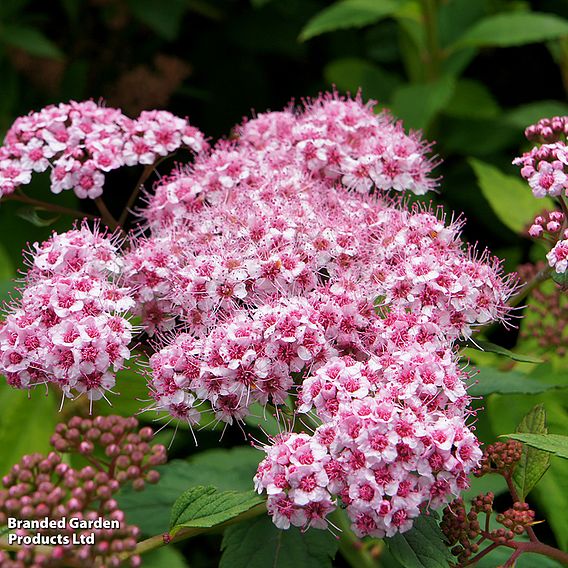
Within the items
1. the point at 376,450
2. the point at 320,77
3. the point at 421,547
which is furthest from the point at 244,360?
the point at 320,77

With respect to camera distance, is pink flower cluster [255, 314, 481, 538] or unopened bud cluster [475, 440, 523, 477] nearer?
pink flower cluster [255, 314, 481, 538]

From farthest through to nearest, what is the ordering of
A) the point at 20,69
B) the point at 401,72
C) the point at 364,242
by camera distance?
1. the point at 401,72
2. the point at 20,69
3. the point at 364,242

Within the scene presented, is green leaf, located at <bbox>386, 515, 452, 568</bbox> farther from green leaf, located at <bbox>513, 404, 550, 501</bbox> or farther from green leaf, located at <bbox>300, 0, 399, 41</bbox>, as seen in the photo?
green leaf, located at <bbox>300, 0, 399, 41</bbox>

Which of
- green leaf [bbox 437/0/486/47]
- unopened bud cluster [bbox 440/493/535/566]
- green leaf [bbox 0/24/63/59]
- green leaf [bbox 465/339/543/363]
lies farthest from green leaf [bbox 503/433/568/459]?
green leaf [bbox 0/24/63/59]

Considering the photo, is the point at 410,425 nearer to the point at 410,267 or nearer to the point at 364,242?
the point at 410,267

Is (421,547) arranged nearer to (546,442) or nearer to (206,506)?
(546,442)

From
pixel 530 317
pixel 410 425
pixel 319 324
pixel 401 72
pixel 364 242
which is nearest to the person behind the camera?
pixel 410 425

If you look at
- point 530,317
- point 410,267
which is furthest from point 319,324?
point 530,317
